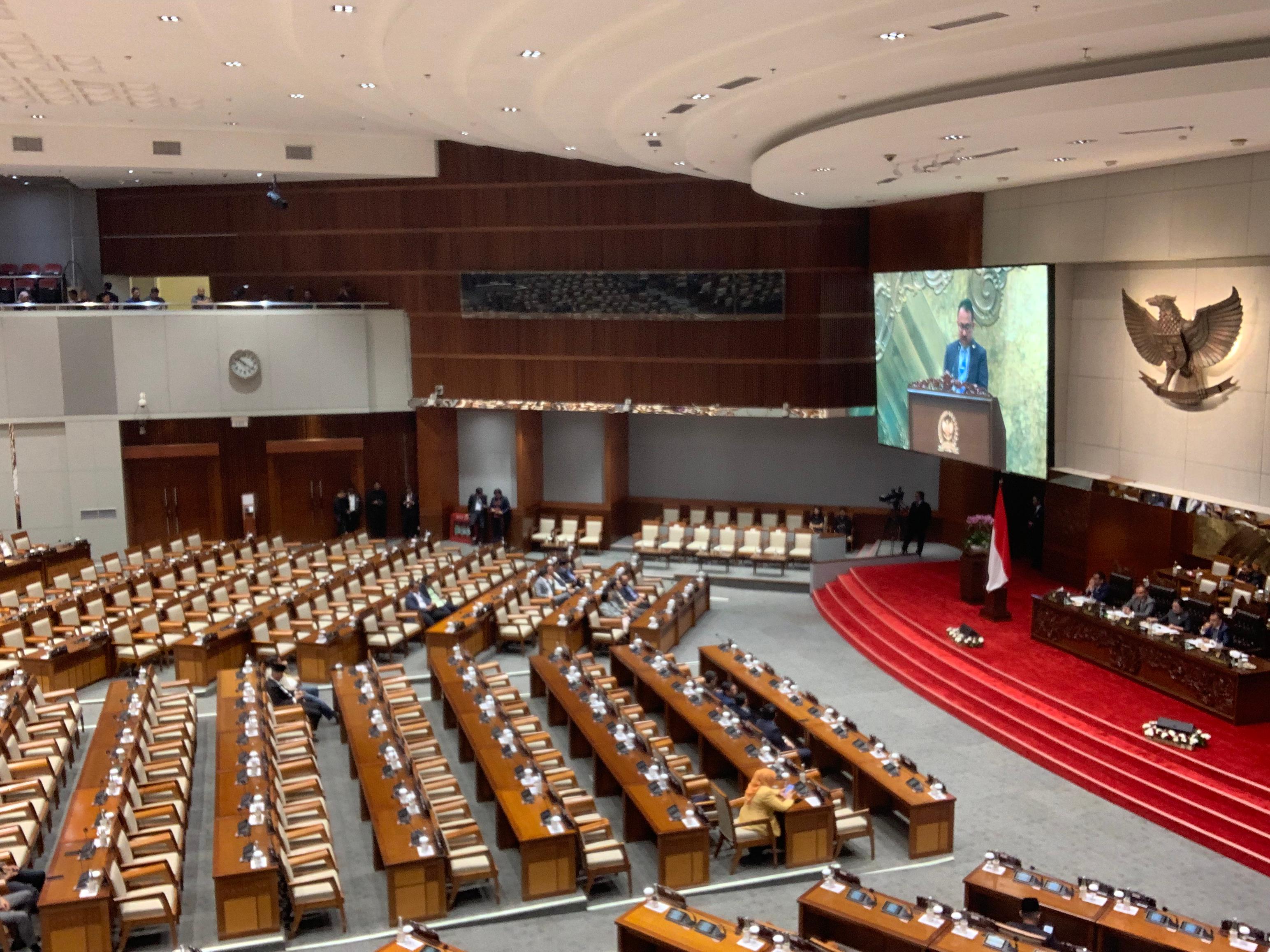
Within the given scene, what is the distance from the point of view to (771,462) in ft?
68.9

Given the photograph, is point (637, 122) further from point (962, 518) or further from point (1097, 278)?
point (962, 518)

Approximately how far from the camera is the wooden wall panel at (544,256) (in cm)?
1859

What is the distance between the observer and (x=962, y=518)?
18938 mm

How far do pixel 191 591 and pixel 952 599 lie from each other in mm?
9963

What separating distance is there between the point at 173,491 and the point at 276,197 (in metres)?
5.65

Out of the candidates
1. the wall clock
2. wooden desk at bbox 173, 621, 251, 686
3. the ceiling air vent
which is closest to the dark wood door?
the wall clock

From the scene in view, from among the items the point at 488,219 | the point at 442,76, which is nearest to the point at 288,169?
the point at 488,219

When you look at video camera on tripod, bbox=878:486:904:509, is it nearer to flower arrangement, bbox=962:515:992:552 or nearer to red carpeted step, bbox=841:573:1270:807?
flower arrangement, bbox=962:515:992:552

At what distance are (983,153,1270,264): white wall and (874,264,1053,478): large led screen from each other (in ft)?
1.85

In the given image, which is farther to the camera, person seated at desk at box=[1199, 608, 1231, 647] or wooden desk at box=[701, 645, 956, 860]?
person seated at desk at box=[1199, 608, 1231, 647]

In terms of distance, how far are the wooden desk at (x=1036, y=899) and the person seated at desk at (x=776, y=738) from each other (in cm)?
260

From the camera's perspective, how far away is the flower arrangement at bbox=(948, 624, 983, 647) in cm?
1331

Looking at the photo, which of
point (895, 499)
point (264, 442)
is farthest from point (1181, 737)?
point (264, 442)

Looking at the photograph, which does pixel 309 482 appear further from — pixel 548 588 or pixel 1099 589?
pixel 1099 589
